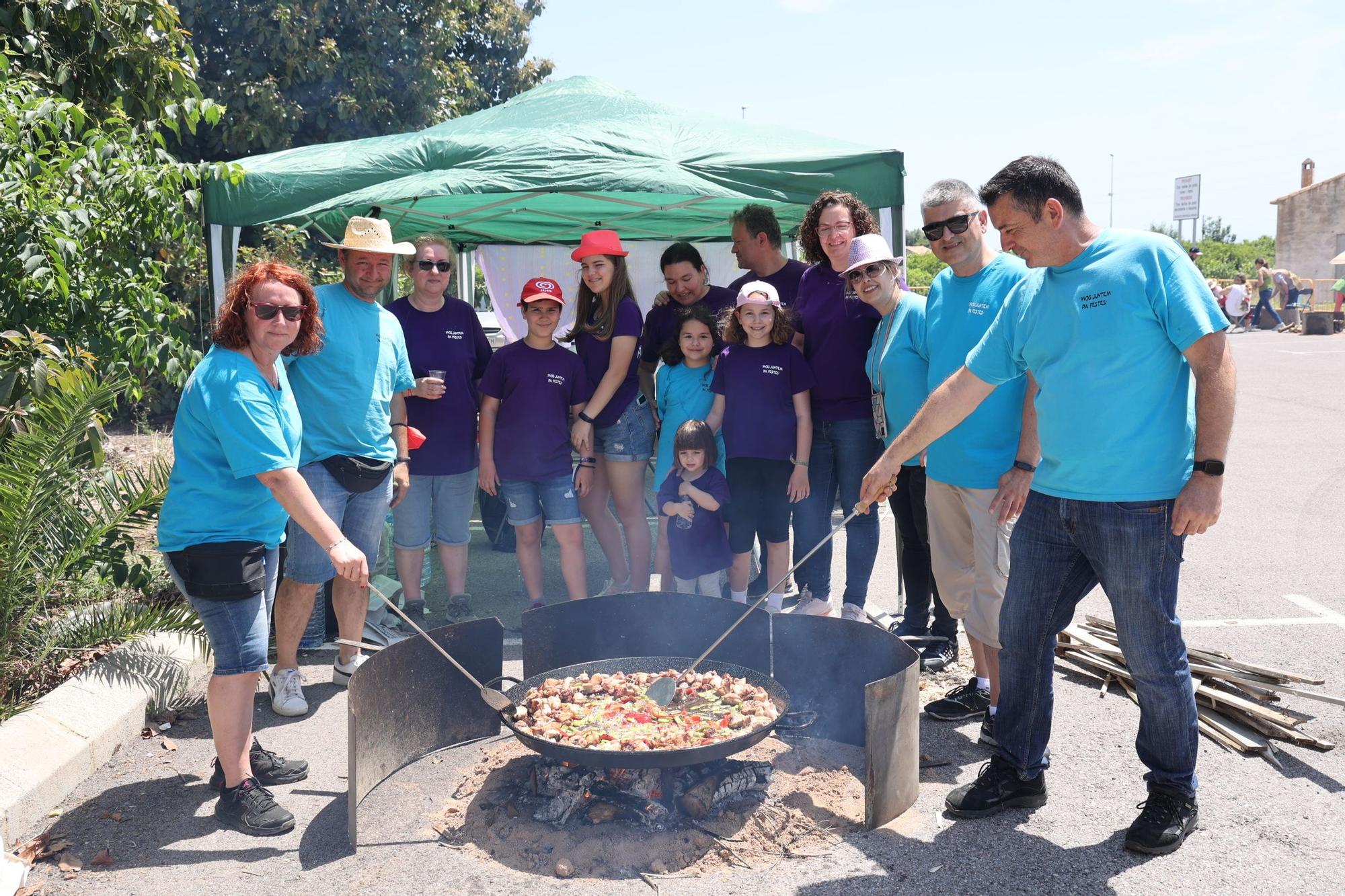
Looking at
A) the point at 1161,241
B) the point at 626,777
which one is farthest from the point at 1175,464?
the point at 626,777

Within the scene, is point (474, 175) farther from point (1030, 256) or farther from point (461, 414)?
point (1030, 256)

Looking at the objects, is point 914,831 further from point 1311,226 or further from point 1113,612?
point 1311,226

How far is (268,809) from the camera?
3391mm

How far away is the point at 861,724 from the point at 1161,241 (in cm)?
213

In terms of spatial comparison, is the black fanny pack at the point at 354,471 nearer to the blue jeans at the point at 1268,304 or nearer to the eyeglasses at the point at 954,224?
the eyeglasses at the point at 954,224

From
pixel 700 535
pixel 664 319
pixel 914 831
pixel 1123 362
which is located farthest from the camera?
pixel 664 319

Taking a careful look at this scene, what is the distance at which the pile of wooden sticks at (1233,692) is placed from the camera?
389 cm

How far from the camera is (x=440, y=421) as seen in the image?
5355 mm

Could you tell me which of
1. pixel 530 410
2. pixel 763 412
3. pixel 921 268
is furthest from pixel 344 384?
pixel 921 268

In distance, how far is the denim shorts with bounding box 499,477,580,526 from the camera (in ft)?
17.4

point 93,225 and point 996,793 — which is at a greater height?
point 93,225

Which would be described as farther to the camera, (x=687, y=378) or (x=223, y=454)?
(x=687, y=378)

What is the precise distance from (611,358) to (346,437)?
5.19ft

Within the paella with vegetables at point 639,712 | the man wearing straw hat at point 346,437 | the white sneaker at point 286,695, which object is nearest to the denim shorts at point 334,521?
the man wearing straw hat at point 346,437
